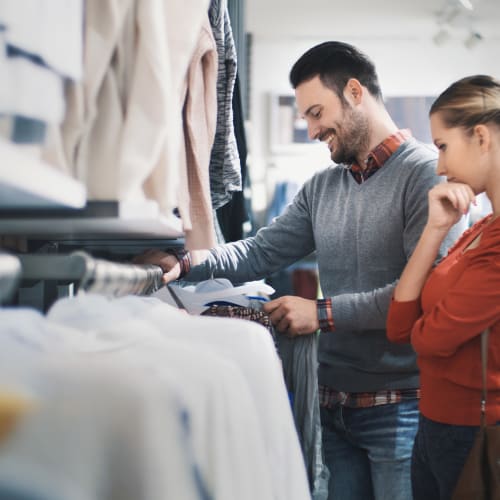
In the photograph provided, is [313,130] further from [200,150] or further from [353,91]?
[200,150]

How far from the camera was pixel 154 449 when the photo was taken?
48cm

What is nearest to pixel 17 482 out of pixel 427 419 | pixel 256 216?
pixel 427 419

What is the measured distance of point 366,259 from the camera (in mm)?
1600

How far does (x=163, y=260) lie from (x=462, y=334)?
0.59 m

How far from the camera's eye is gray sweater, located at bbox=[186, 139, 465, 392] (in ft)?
4.96

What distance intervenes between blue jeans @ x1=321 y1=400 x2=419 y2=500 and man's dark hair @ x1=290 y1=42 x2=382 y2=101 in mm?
800

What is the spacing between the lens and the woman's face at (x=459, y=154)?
4.36 ft

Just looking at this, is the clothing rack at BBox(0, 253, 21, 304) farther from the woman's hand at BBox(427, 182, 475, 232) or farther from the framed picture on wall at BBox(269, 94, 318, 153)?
the framed picture on wall at BBox(269, 94, 318, 153)

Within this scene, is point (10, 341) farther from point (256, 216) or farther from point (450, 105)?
point (256, 216)

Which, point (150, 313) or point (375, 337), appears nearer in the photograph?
point (150, 313)

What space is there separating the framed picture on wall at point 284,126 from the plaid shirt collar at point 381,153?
357 cm

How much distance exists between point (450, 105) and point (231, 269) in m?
0.67

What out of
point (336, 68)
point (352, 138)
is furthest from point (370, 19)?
point (352, 138)

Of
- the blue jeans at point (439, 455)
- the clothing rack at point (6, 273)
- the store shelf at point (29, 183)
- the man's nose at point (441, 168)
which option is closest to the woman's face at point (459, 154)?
the man's nose at point (441, 168)
